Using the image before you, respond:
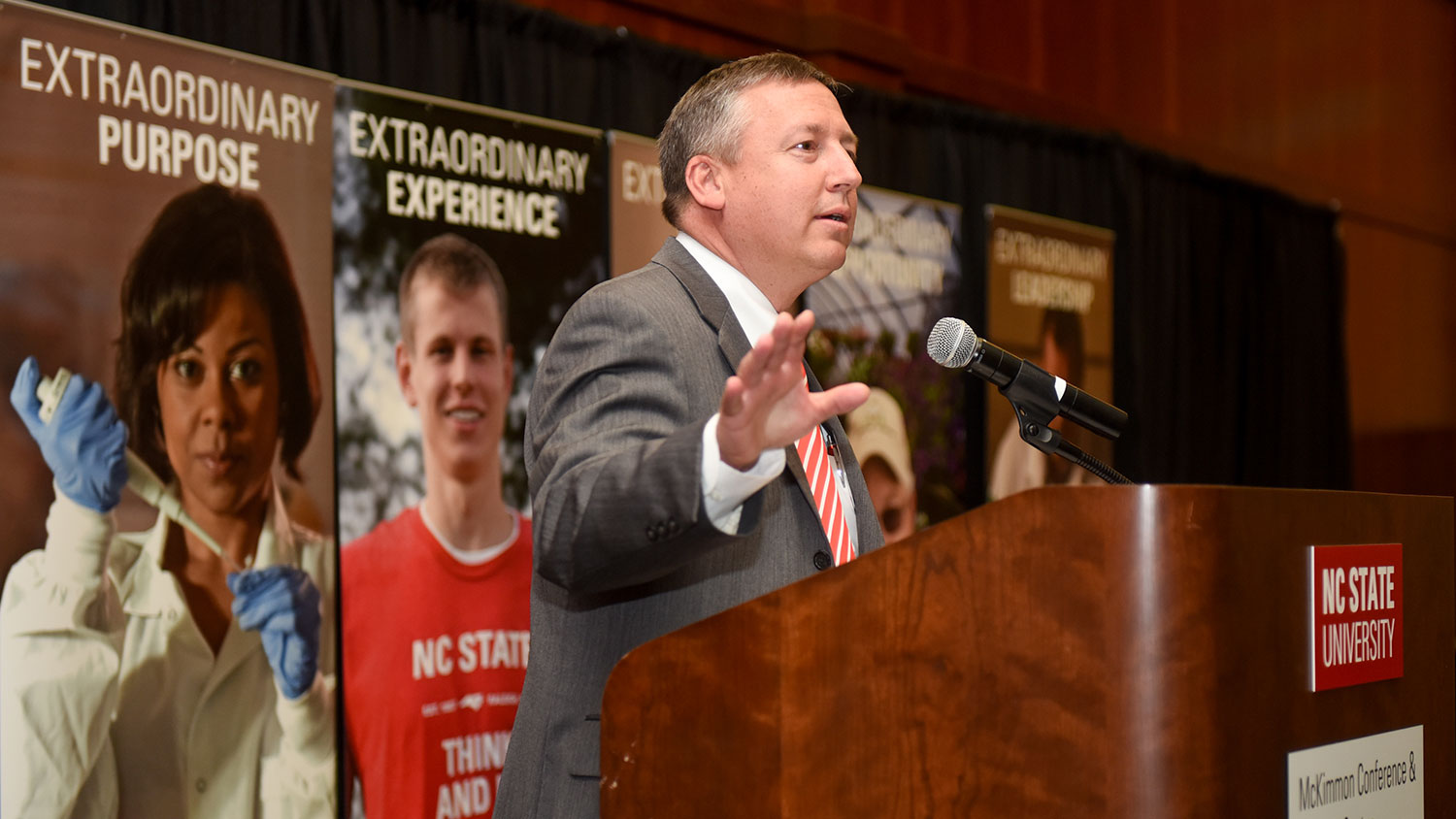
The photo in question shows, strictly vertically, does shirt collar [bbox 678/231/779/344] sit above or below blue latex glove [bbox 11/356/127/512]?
above

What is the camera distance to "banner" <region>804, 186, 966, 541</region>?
4457mm

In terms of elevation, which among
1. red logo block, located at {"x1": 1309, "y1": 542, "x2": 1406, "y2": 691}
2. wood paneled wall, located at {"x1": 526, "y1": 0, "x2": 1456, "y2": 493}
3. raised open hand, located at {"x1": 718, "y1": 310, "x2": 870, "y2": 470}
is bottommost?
red logo block, located at {"x1": 1309, "y1": 542, "x2": 1406, "y2": 691}

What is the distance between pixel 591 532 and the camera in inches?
53.2

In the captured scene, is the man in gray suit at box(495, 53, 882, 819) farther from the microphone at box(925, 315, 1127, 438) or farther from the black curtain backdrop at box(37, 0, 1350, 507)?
the black curtain backdrop at box(37, 0, 1350, 507)

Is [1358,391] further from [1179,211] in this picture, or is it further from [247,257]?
[247,257]

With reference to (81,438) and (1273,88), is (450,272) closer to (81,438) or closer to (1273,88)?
(81,438)

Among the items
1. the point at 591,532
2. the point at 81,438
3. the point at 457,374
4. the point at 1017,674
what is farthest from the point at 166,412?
the point at 1017,674

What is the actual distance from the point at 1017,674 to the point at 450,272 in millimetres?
2364

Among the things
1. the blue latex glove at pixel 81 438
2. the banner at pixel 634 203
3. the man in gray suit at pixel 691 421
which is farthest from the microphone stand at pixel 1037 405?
the banner at pixel 634 203

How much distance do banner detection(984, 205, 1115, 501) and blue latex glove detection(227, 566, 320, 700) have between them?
2.65 m

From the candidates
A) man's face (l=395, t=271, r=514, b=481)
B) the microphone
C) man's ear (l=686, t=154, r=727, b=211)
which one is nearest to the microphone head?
the microphone

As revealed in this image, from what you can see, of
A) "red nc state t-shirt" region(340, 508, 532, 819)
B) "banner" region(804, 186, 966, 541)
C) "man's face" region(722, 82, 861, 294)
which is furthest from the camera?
"banner" region(804, 186, 966, 541)

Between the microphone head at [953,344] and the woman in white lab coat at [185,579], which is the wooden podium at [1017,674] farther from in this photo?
the woman in white lab coat at [185,579]

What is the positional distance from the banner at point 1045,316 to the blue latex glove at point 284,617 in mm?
2648
